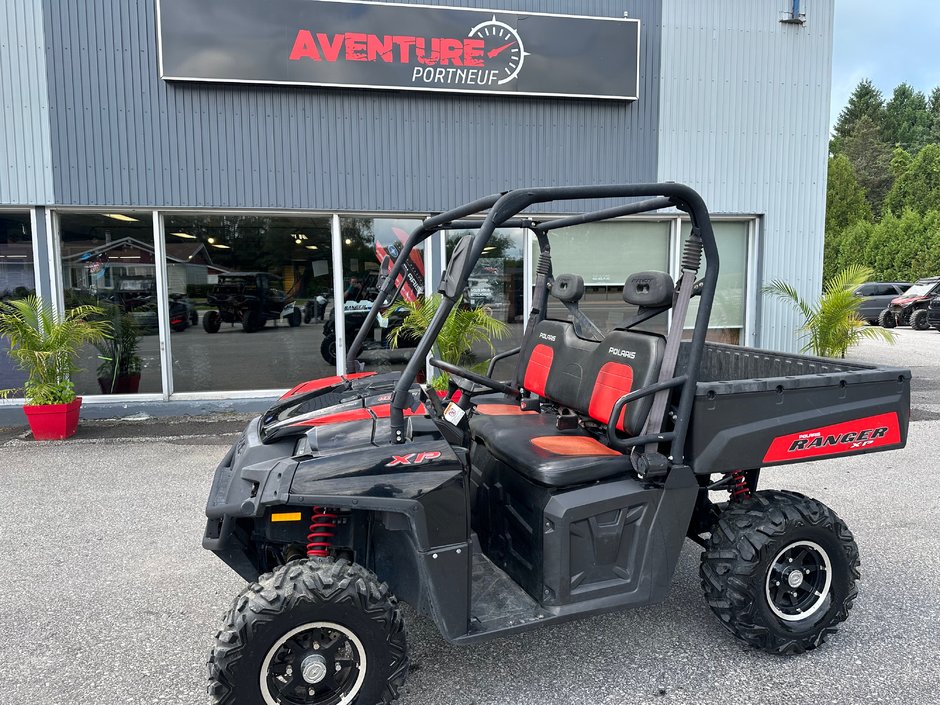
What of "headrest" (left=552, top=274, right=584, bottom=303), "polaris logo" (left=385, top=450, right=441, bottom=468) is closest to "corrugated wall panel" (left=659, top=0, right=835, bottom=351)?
"headrest" (left=552, top=274, right=584, bottom=303)

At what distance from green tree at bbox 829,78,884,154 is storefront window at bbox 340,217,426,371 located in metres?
54.5

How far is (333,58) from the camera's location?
26.2ft

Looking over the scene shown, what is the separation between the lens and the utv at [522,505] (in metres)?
2.50

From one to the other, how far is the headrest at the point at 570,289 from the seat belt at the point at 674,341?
3.18 feet

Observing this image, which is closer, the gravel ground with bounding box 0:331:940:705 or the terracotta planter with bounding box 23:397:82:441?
the gravel ground with bounding box 0:331:940:705

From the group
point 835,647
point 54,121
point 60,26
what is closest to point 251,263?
point 54,121

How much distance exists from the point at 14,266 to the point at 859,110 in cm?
6320

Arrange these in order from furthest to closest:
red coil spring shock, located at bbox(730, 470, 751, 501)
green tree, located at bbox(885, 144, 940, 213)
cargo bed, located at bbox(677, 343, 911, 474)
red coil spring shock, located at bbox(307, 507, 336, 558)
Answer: green tree, located at bbox(885, 144, 940, 213) < red coil spring shock, located at bbox(730, 470, 751, 501) < cargo bed, located at bbox(677, 343, 911, 474) < red coil spring shock, located at bbox(307, 507, 336, 558)

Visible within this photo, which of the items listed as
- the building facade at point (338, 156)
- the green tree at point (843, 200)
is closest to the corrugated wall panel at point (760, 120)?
the building facade at point (338, 156)

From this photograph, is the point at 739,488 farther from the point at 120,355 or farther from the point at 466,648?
the point at 120,355

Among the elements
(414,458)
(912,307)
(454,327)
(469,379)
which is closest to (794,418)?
(469,379)

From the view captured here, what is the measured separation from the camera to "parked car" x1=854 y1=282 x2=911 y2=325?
74.1ft

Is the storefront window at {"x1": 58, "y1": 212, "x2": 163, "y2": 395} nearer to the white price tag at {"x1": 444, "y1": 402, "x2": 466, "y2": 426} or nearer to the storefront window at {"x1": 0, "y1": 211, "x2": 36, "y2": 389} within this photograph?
the storefront window at {"x1": 0, "y1": 211, "x2": 36, "y2": 389}

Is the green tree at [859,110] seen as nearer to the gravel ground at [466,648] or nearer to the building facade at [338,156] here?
the building facade at [338,156]
